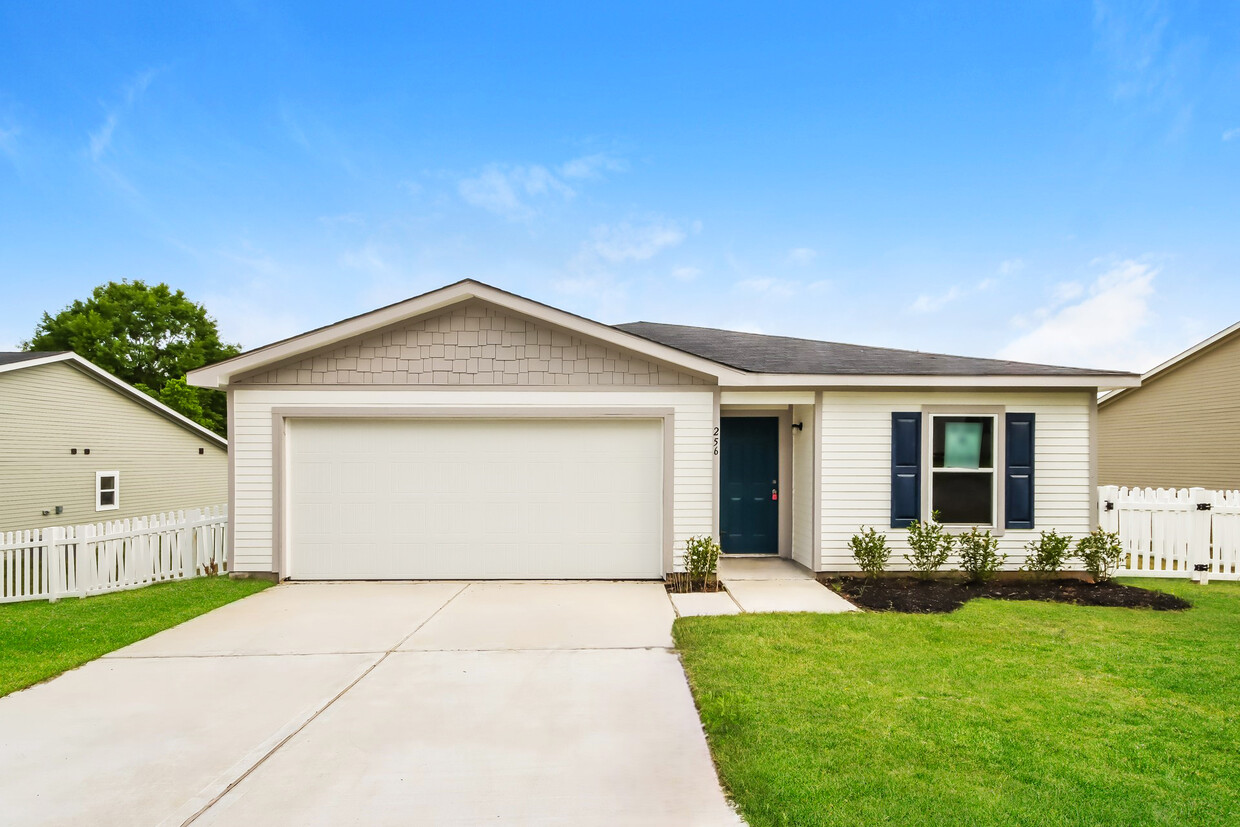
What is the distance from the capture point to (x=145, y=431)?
1585cm

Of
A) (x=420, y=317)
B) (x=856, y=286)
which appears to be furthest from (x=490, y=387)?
(x=856, y=286)

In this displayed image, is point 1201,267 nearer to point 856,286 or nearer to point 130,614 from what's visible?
point 856,286

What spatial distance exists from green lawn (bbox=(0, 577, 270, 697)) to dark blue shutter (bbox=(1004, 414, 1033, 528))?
32.7 ft

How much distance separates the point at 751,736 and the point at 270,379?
7.42 m

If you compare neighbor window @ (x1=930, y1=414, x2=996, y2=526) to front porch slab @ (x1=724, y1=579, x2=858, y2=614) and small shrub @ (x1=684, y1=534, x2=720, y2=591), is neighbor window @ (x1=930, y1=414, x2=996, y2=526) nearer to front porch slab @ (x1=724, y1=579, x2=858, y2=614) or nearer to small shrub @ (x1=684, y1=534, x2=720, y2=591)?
front porch slab @ (x1=724, y1=579, x2=858, y2=614)

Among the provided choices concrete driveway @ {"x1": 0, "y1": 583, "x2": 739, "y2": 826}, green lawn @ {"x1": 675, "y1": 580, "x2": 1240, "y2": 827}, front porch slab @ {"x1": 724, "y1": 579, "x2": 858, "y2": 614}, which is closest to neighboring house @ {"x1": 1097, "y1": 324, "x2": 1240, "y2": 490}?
front porch slab @ {"x1": 724, "y1": 579, "x2": 858, "y2": 614}

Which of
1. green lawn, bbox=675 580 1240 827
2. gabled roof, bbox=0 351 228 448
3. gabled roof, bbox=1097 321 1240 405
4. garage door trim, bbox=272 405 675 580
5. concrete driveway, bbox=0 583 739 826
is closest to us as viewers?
green lawn, bbox=675 580 1240 827

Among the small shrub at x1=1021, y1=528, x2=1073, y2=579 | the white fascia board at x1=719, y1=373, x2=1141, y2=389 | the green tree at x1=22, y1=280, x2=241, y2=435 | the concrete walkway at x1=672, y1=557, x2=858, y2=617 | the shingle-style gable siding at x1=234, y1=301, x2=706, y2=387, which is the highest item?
the green tree at x1=22, y1=280, x2=241, y2=435

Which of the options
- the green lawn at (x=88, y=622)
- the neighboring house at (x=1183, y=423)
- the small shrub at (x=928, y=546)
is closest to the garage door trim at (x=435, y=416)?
the green lawn at (x=88, y=622)

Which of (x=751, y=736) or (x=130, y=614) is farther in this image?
(x=130, y=614)

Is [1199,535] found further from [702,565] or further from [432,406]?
[432,406]

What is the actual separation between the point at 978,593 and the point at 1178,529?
362 centimetres

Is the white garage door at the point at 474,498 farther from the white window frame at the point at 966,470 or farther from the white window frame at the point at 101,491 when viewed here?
the white window frame at the point at 101,491

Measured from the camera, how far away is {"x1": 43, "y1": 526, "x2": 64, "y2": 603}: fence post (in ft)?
23.4
